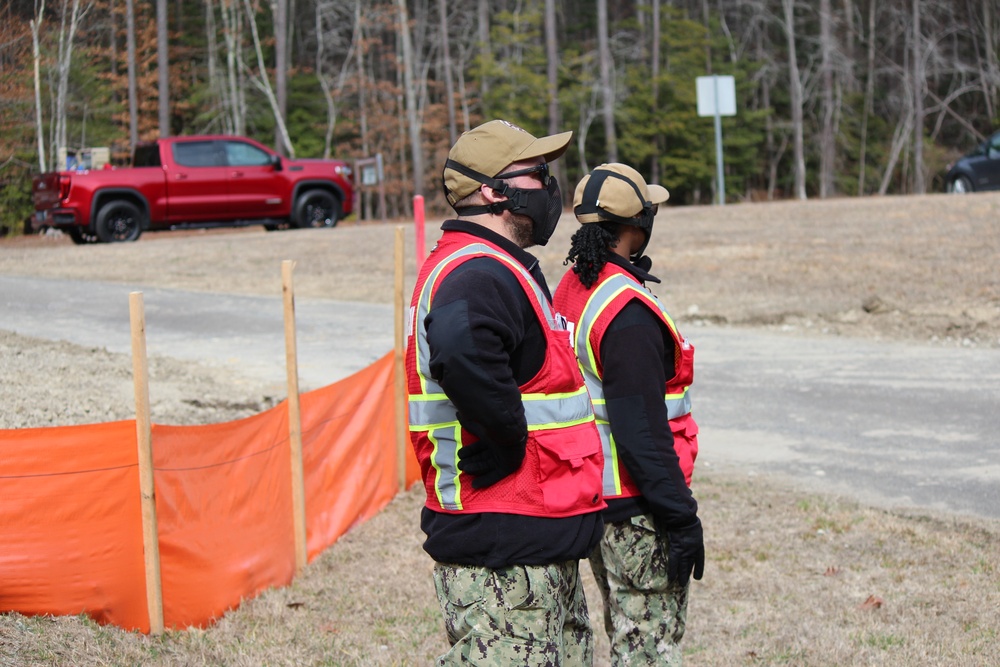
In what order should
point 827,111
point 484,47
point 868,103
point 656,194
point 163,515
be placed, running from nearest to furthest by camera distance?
point 656,194
point 163,515
point 827,111
point 484,47
point 868,103

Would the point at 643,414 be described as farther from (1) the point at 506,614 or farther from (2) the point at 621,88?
(2) the point at 621,88

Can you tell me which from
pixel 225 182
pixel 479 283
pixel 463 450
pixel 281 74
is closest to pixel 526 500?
pixel 463 450

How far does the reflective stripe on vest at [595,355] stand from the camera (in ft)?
10.5

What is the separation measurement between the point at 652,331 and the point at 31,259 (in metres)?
17.1

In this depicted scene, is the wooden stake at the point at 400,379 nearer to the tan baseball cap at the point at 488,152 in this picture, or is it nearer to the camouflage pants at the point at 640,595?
the camouflage pants at the point at 640,595

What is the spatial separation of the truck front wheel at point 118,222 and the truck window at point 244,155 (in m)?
1.90

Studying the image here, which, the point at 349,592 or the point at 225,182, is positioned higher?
the point at 225,182

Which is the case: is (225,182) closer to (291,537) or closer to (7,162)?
(7,162)

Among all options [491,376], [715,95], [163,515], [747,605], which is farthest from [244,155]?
[491,376]

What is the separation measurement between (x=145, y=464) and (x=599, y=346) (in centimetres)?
223

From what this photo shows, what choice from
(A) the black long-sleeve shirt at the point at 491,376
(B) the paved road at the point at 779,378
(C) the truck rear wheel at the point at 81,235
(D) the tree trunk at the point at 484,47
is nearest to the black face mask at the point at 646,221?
(A) the black long-sleeve shirt at the point at 491,376

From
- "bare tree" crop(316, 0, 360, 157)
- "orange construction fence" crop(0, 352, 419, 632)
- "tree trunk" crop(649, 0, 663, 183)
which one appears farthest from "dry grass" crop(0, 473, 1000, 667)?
"bare tree" crop(316, 0, 360, 157)

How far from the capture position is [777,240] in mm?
16547

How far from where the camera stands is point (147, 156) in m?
20.3
